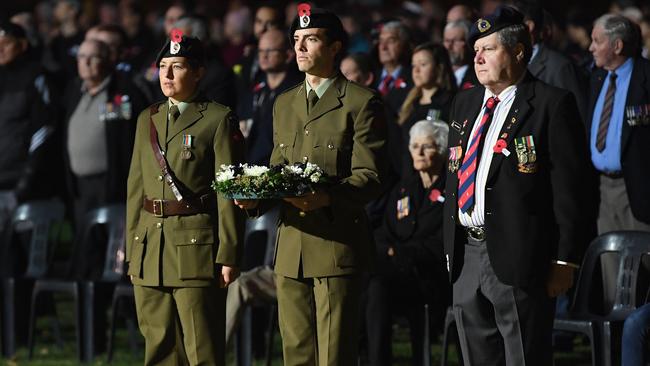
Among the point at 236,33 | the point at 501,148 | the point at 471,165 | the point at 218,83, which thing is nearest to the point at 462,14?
the point at 218,83

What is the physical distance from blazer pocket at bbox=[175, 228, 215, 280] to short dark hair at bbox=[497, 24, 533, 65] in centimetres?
179

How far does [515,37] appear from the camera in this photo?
6164mm

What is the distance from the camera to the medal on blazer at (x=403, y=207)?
884 centimetres

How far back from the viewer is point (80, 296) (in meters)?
9.95

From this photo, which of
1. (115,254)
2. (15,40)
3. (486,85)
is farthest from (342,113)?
(15,40)

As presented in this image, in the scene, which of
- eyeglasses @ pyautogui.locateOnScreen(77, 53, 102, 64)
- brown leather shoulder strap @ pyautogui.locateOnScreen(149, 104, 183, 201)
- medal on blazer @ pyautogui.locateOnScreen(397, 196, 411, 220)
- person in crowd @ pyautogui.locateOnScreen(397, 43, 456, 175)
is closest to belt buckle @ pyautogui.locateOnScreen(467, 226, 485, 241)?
brown leather shoulder strap @ pyautogui.locateOnScreen(149, 104, 183, 201)

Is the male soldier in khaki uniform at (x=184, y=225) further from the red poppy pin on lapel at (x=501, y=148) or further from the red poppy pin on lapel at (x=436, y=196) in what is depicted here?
the red poppy pin on lapel at (x=436, y=196)

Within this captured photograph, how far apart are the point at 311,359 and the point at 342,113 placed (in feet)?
3.77

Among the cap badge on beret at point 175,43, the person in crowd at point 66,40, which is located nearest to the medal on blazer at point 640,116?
the cap badge on beret at point 175,43

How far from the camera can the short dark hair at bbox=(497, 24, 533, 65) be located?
6148mm

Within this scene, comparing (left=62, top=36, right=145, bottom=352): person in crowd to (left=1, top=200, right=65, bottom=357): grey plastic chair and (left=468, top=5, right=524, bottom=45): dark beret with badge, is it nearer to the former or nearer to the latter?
(left=1, top=200, right=65, bottom=357): grey plastic chair

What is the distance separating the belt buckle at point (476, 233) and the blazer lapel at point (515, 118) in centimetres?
24

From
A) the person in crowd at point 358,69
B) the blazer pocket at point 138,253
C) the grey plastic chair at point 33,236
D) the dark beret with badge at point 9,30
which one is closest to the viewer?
the blazer pocket at point 138,253

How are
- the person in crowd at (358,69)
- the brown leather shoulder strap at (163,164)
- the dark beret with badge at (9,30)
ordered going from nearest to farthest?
the brown leather shoulder strap at (163,164)
the person in crowd at (358,69)
the dark beret with badge at (9,30)
